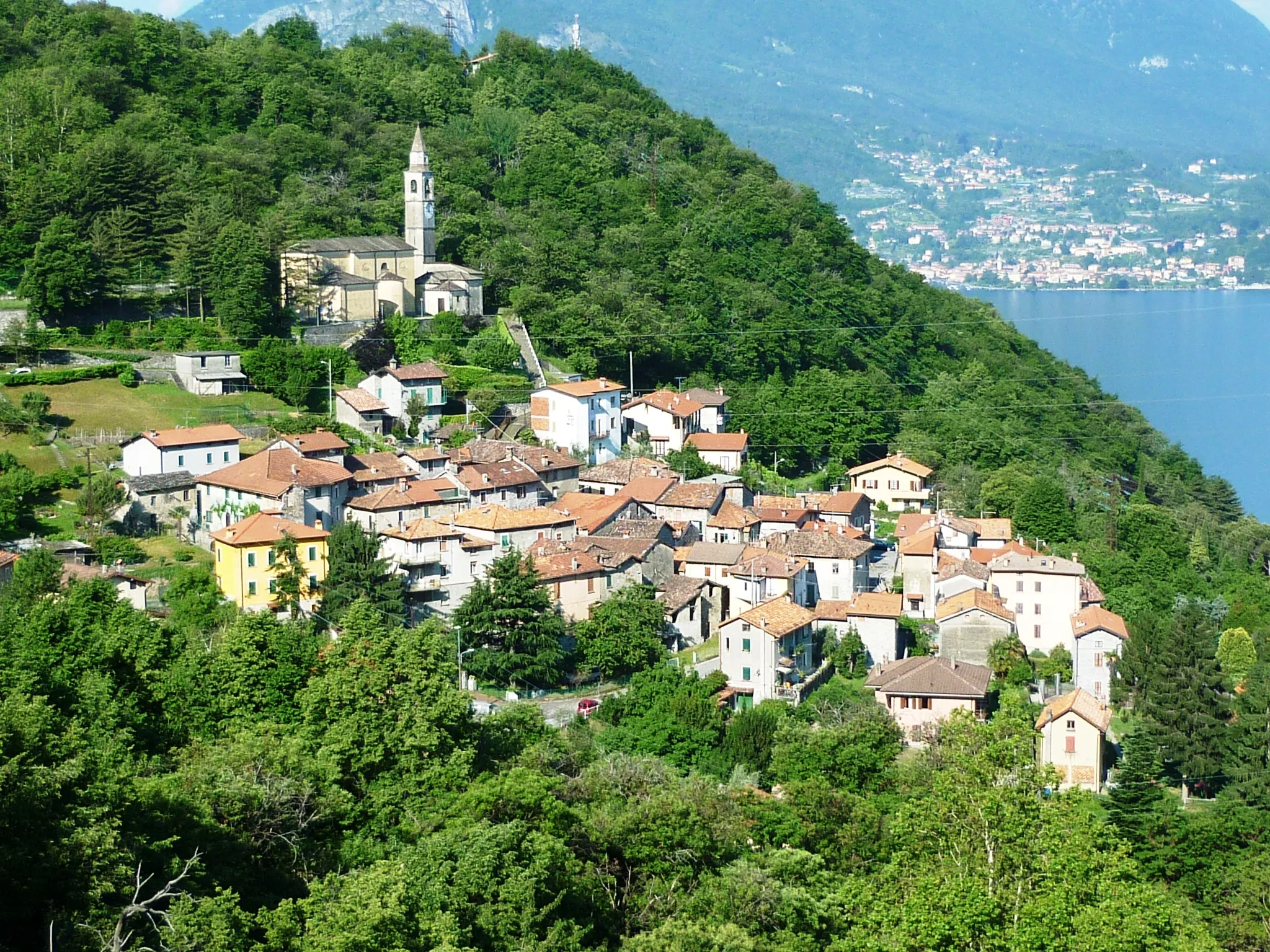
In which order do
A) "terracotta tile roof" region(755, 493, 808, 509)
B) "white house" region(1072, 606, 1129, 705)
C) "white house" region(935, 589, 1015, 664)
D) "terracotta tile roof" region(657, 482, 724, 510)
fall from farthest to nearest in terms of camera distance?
"terracotta tile roof" region(755, 493, 808, 509) → "terracotta tile roof" region(657, 482, 724, 510) → "white house" region(1072, 606, 1129, 705) → "white house" region(935, 589, 1015, 664)

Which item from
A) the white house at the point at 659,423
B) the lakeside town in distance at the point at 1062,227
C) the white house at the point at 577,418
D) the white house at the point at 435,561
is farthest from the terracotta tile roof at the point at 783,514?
the lakeside town in distance at the point at 1062,227

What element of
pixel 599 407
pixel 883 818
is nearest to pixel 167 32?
pixel 599 407

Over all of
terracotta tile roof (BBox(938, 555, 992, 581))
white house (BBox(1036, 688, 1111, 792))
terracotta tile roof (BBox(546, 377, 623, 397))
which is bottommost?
white house (BBox(1036, 688, 1111, 792))

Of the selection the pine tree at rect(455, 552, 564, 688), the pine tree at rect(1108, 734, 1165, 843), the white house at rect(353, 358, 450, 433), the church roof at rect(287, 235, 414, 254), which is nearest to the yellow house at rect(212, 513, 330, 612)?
the pine tree at rect(455, 552, 564, 688)

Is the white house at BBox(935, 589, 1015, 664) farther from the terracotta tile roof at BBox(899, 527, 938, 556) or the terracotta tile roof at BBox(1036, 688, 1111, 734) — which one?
the terracotta tile roof at BBox(899, 527, 938, 556)

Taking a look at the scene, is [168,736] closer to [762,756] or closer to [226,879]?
[226,879]

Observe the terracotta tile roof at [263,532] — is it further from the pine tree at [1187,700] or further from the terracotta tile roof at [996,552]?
the pine tree at [1187,700]
